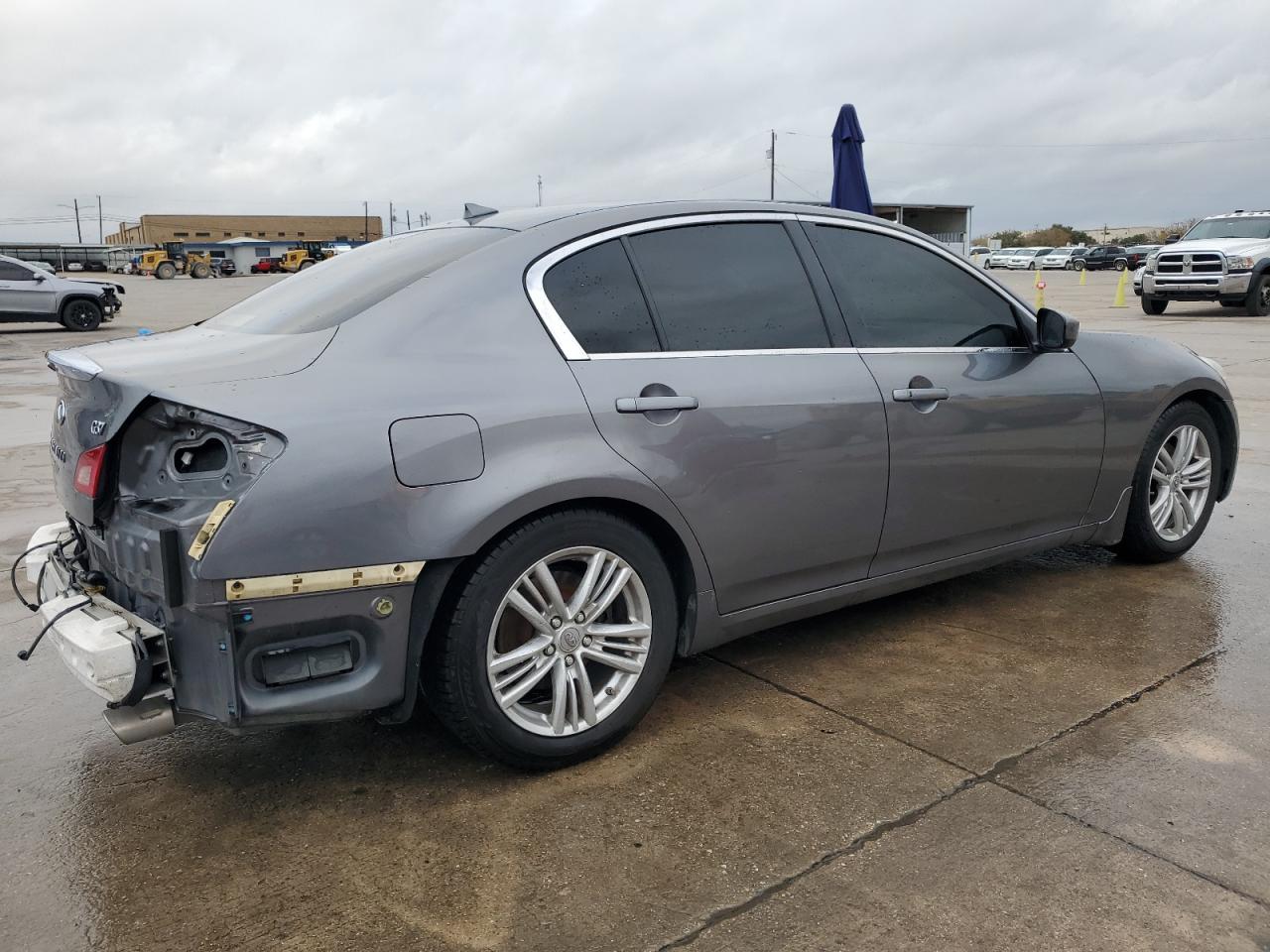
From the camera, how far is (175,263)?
72625 millimetres

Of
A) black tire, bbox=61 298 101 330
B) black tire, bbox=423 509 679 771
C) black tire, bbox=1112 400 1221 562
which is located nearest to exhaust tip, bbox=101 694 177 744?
black tire, bbox=423 509 679 771

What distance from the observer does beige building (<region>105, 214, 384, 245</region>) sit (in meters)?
115

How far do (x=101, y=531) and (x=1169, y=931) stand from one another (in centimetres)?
279

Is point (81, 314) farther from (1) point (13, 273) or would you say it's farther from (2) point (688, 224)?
(2) point (688, 224)

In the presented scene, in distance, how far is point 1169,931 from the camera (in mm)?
2326

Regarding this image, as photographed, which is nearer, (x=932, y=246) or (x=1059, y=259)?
(x=932, y=246)

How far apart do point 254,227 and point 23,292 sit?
103175 millimetres

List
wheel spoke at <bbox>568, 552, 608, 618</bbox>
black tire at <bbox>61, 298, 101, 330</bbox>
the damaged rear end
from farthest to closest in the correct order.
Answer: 1. black tire at <bbox>61, 298, 101, 330</bbox>
2. wheel spoke at <bbox>568, 552, 608, 618</bbox>
3. the damaged rear end

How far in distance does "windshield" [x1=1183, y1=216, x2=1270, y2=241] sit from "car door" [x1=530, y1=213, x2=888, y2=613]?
2053 cm

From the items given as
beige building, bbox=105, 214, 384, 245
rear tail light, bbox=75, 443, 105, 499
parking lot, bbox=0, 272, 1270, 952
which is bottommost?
parking lot, bbox=0, 272, 1270, 952

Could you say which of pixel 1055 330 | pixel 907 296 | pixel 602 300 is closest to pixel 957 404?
pixel 907 296

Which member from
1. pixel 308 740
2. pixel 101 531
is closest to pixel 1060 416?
pixel 308 740

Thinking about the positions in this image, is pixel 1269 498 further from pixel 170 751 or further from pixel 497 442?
pixel 170 751

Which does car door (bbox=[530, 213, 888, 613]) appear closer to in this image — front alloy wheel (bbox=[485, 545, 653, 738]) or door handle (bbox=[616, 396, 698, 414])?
door handle (bbox=[616, 396, 698, 414])
